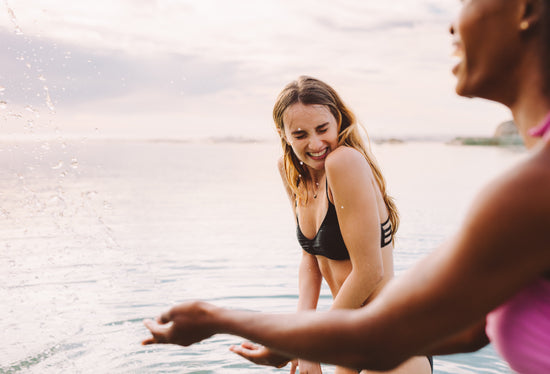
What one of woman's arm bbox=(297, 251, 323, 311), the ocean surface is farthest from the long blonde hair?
the ocean surface

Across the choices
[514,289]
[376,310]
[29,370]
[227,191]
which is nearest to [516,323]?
[514,289]

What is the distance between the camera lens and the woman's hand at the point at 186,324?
173 centimetres

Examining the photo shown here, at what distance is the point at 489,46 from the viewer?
1.28 meters

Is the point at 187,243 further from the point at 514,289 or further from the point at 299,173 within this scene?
the point at 514,289

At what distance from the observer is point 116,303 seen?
752 cm

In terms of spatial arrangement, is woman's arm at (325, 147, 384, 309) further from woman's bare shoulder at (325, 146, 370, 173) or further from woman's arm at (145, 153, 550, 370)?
woman's arm at (145, 153, 550, 370)

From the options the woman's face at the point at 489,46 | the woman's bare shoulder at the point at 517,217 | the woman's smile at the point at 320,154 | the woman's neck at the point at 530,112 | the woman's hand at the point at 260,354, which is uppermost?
the woman's smile at the point at 320,154

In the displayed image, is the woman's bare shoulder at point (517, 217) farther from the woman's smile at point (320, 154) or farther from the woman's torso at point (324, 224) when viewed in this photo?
the woman's smile at point (320, 154)

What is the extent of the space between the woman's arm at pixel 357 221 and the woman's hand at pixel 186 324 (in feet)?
4.93

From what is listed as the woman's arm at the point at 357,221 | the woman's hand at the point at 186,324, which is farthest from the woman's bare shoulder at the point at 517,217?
the woman's arm at the point at 357,221

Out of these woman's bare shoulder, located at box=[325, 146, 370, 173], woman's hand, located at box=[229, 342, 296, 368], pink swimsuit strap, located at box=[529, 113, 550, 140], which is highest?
woman's bare shoulder, located at box=[325, 146, 370, 173]

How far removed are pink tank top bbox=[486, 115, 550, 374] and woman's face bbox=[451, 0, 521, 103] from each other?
0.15 meters

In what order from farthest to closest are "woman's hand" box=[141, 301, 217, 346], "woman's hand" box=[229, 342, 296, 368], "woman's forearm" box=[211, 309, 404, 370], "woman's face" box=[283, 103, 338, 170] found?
"woman's face" box=[283, 103, 338, 170]
"woman's hand" box=[229, 342, 296, 368]
"woman's hand" box=[141, 301, 217, 346]
"woman's forearm" box=[211, 309, 404, 370]

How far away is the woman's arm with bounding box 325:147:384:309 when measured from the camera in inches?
122
